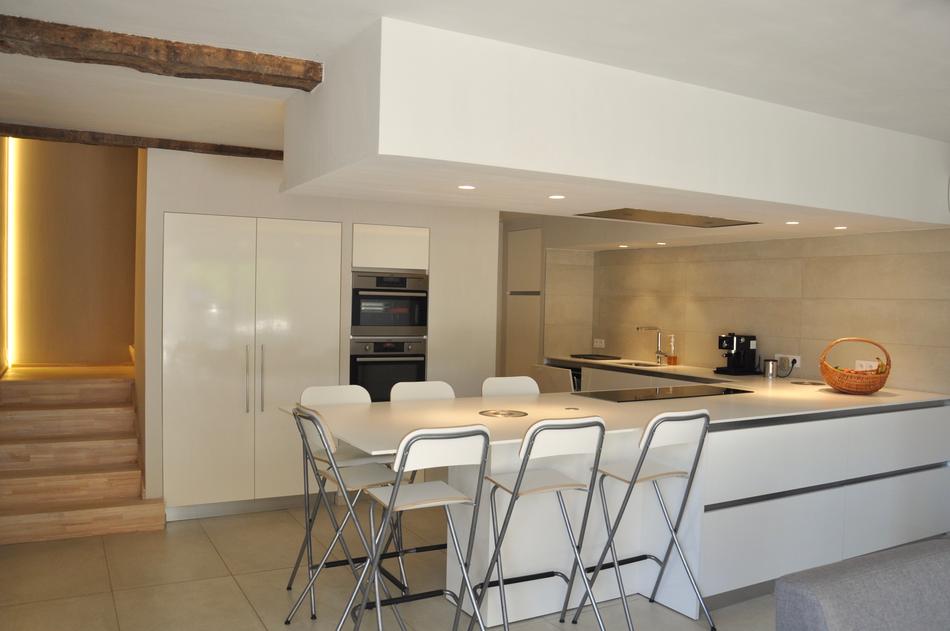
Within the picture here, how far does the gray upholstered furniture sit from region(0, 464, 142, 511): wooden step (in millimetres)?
4219

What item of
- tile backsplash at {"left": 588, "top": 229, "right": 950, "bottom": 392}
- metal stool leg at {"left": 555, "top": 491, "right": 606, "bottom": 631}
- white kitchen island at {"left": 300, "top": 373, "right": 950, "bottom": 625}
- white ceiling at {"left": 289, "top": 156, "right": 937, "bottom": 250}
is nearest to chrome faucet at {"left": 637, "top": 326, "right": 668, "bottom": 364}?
tile backsplash at {"left": 588, "top": 229, "right": 950, "bottom": 392}

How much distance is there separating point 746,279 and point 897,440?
184 cm

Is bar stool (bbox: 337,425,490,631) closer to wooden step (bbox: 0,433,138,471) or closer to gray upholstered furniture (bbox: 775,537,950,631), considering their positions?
gray upholstered furniture (bbox: 775,537,950,631)

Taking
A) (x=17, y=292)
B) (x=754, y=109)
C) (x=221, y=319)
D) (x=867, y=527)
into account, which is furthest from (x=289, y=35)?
(x=17, y=292)

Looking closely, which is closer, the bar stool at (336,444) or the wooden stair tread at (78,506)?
the bar stool at (336,444)

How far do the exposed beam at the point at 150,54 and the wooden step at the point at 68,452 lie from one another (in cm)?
290

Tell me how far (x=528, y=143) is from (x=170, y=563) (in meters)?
2.96

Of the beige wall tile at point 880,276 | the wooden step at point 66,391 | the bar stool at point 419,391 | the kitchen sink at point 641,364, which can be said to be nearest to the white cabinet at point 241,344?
the wooden step at point 66,391

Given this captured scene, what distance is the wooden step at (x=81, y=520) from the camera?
440 cm

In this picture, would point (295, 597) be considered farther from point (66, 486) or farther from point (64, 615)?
point (66, 486)

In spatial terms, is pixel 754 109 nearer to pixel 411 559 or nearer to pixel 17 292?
pixel 411 559

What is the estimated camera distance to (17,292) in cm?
680

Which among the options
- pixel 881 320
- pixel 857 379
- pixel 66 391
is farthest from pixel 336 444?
pixel 881 320

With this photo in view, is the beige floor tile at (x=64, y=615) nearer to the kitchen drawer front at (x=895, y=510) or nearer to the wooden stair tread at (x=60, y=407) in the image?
the wooden stair tread at (x=60, y=407)
